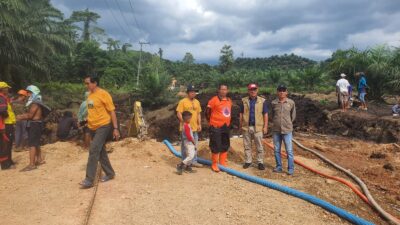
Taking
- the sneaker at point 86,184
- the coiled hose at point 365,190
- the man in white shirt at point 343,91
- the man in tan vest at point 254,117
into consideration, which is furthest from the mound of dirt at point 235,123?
the sneaker at point 86,184

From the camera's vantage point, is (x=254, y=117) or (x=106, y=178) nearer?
(x=106, y=178)

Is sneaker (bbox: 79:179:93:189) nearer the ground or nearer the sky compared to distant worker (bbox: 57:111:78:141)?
nearer the ground

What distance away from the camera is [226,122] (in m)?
7.50

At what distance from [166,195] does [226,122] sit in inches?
82.9

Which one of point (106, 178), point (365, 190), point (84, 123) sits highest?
point (84, 123)

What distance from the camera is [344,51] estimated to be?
20.7 meters

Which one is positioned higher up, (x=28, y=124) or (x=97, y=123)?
(x=97, y=123)

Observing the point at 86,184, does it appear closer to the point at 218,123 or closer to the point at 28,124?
the point at 28,124

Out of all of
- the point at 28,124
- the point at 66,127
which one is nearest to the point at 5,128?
the point at 28,124

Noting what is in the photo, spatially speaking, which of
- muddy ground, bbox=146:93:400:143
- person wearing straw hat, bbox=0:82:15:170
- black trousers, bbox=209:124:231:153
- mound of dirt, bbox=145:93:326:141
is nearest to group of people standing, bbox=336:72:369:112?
muddy ground, bbox=146:93:400:143

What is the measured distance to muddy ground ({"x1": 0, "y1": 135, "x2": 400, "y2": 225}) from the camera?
5.21 m

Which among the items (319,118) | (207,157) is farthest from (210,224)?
(319,118)

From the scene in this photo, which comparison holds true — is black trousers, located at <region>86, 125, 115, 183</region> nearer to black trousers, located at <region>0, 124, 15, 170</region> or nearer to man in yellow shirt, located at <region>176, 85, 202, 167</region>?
man in yellow shirt, located at <region>176, 85, 202, 167</region>

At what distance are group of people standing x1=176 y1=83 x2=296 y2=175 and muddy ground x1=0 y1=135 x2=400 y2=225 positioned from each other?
0.40m
